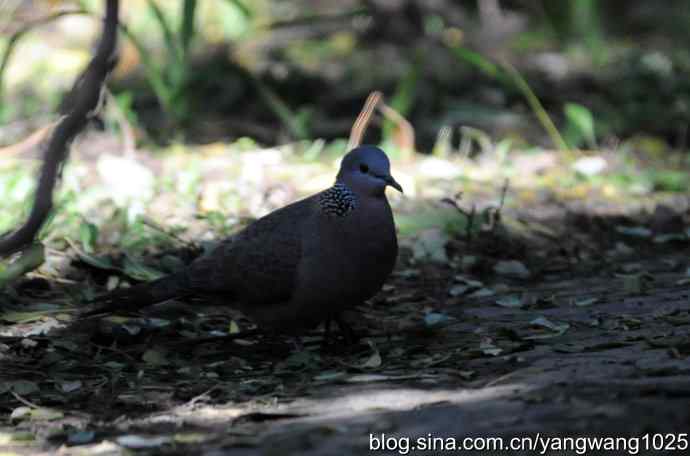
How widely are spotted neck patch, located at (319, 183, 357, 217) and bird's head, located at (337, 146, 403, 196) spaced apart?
1.3 inches

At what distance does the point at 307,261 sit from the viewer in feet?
14.6

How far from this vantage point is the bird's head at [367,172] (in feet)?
14.8

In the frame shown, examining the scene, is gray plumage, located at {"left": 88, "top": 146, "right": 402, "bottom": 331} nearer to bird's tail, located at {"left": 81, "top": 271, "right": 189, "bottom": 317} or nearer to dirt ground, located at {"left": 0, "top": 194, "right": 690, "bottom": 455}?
bird's tail, located at {"left": 81, "top": 271, "right": 189, "bottom": 317}

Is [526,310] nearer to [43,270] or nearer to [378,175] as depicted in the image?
[378,175]

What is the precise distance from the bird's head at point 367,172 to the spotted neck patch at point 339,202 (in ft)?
0.11

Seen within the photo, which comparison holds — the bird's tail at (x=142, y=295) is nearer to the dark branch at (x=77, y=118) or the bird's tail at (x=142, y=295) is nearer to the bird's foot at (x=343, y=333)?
the bird's foot at (x=343, y=333)

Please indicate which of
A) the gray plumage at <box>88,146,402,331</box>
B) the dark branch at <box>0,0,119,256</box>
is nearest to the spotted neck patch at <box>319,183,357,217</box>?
the gray plumage at <box>88,146,402,331</box>

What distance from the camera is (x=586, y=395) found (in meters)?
3.25

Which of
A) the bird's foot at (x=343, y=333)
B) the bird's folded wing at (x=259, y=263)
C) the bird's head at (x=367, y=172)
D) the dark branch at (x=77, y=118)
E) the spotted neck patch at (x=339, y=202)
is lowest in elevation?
the bird's foot at (x=343, y=333)

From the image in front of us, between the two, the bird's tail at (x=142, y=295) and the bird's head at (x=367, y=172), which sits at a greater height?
the bird's head at (x=367, y=172)

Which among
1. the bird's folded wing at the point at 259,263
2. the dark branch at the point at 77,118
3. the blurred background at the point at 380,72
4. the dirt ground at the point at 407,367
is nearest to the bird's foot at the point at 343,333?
the dirt ground at the point at 407,367

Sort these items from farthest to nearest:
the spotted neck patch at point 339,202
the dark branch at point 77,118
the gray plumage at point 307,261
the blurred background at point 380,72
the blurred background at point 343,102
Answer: the blurred background at point 380,72, the blurred background at point 343,102, the spotted neck patch at point 339,202, the gray plumage at point 307,261, the dark branch at point 77,118

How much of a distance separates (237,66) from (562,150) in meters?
2.67

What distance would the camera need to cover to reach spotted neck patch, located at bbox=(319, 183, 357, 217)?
14.7ft
